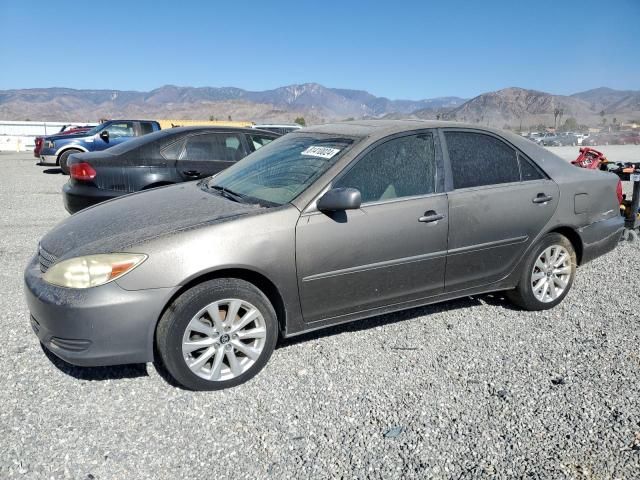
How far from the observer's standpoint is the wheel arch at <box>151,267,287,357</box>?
3.08 m

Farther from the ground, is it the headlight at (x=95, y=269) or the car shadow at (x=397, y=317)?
the headlight at (x=95, y=269)

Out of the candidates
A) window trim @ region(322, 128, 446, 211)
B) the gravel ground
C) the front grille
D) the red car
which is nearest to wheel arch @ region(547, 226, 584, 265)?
the gravel ground

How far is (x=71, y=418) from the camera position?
2.92 m

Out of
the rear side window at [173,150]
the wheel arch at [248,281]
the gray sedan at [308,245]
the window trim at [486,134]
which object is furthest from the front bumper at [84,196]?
the window trim at [486,134]

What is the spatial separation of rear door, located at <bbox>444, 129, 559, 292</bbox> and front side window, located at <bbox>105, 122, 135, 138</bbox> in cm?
1473

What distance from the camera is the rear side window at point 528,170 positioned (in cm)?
430

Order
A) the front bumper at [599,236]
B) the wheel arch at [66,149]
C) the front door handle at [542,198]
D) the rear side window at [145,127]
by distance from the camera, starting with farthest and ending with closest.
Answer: the rear side window at [145,127] < the wheel arch at [66,149] < the front bumper at [599,236] < the front door handle at [542,198]

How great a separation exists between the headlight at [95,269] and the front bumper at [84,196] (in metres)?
3.59

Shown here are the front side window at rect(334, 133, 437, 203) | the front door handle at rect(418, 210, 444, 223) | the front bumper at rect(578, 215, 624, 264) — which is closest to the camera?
the front side window at rect(334, 133, 437, 203)

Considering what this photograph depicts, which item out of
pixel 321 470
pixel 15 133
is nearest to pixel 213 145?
pixel 321 470

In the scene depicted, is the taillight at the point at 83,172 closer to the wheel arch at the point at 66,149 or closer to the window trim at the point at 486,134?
the window trim at the point at 486,134

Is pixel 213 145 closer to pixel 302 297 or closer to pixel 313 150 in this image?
pixel 313 150

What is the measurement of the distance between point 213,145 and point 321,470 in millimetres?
5553

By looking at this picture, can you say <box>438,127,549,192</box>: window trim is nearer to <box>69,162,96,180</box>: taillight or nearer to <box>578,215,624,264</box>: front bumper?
<box>578,215,624,264</box>: front bumper
